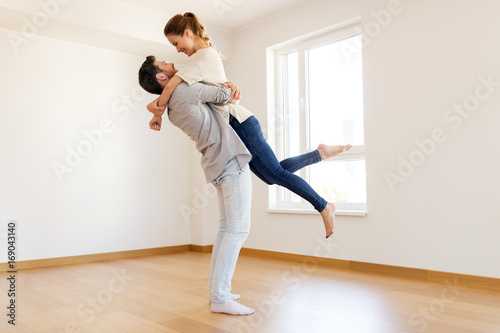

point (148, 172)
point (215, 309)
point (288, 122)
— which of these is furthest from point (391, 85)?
point (148, 172)

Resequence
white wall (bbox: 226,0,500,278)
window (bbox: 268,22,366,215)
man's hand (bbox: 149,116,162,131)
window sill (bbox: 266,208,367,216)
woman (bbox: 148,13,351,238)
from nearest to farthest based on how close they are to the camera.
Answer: woman (bbox: 148,13,351,238) < man's hand (bbox: 149,116,162,131) < white wall (bbox: 226,0,500,278) < window sill (bbox: 266,208,367,216) < window (bbox: 268,22,366,215)

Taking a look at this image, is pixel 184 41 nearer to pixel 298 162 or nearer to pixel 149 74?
pixel 149 74

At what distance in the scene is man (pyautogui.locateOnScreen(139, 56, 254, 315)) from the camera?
2.06 m

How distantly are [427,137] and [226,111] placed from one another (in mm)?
1643

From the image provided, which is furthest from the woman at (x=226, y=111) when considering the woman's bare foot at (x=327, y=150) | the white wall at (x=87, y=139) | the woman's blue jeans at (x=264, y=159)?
the white wall at (x=87, y=139)

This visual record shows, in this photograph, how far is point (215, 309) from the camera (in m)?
2.13

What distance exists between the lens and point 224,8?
13.7 feet

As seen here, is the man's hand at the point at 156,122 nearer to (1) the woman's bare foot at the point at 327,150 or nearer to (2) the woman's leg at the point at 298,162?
(2) the woman's leg at the point at 298,162

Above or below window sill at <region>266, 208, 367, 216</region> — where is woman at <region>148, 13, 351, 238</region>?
above

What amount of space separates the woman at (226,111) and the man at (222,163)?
0.19ft

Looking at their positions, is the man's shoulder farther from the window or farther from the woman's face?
the window

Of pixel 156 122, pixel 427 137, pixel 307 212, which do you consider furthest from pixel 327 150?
pixel 307 212

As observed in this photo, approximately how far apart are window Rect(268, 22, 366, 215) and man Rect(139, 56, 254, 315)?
5.35 ft

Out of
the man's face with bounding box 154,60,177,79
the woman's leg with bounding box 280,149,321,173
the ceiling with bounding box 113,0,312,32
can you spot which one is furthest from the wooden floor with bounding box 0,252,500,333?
the ceiling with bounding box 113,0,312,32
